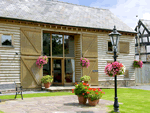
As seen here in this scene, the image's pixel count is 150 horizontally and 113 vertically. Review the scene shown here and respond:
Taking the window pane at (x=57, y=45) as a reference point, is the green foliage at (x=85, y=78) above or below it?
below

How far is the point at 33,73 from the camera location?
13586 mm

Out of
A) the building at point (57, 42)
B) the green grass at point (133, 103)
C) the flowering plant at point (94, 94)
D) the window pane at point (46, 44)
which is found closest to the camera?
the green grass at point (133, 103)

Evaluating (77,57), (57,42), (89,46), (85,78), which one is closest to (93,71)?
(85,78)

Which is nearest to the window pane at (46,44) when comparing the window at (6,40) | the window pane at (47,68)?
the window pane at (47,68)

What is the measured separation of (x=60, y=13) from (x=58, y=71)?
5005 mm

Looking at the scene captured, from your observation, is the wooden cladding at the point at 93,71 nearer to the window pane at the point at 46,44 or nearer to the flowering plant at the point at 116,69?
the window pane at the point at 46,44

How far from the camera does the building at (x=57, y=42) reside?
516 inches

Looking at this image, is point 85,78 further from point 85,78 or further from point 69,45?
point 69,45

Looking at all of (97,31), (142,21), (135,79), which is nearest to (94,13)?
(97,31)

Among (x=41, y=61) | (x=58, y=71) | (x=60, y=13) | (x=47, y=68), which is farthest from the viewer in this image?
(x=60, y=13)

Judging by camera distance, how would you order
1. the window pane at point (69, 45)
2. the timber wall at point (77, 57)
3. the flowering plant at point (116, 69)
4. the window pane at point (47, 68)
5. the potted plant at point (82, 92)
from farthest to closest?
the window pane at point (69, 45), the window pane at point (47, 68), the timber wall at point (77, 57), the potted plant at point (82, 92), the flowering plant at point (116, 69)

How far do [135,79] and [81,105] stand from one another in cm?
1174

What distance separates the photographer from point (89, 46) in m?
15.9

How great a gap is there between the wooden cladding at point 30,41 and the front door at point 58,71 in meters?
2.15
